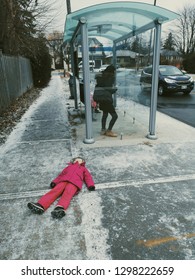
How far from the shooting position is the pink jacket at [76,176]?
296cm

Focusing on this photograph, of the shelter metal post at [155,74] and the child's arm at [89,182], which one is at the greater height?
the shelter metal post at [155,74]

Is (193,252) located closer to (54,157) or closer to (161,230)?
(161,230)

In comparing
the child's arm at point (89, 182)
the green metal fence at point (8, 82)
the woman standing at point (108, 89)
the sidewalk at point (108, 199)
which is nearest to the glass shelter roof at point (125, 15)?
the woman standing at point (108, 89)

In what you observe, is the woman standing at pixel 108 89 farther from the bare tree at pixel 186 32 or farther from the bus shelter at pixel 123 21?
the bare tree at pixel 186 32

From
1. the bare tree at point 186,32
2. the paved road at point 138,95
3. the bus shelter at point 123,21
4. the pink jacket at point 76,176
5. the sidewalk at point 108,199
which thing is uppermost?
the bare tree at point 186,32

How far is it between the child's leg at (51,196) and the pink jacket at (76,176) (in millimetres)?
104

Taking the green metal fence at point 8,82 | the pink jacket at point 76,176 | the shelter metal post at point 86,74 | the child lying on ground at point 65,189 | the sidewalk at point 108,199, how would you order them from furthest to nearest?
the green metal fence at point 8,82
the shelter metal post at point 86,74
the pink jacket at point 76,176
the child lying on ground at point 65,189
the sidewalk at point 108,199

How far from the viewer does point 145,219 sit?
2.50 meters

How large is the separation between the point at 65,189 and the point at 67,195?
0.13 m

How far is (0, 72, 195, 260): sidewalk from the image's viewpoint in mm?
2117

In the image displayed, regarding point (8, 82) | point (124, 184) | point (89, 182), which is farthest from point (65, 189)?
point (8, 82)

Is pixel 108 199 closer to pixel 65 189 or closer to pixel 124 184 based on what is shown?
pixel 124 184

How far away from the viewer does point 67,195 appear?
2750mm

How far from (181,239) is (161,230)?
0.70ft
